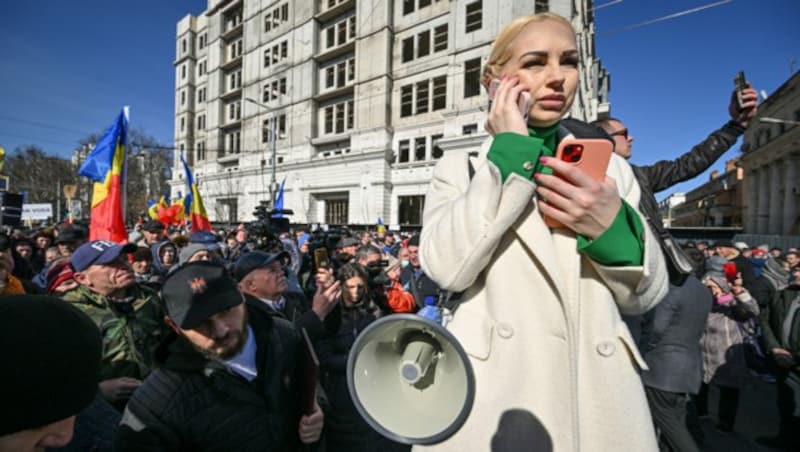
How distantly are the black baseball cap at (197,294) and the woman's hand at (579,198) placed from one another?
1.77 metres

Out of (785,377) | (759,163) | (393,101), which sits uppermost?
(393,101)

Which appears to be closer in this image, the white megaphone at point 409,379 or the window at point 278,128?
the white megaphone at point 409,379

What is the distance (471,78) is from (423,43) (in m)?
5.48

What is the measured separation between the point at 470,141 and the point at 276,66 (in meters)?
22.0

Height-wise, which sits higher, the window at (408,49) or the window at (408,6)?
the window at (408,6)

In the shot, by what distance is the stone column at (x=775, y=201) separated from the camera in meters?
30.1

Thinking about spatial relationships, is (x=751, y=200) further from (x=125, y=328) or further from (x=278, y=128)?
(x=125, y=328)

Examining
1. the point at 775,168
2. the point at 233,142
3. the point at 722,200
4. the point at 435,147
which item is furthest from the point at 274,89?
the point at 722,200

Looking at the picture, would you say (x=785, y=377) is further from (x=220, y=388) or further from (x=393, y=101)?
(x=393, y=101)

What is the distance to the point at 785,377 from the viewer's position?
3.90m

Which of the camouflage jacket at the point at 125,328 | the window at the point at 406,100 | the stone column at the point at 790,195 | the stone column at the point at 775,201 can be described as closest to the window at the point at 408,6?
the window at the point at 406,100

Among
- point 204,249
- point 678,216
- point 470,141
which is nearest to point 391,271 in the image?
point 204,249

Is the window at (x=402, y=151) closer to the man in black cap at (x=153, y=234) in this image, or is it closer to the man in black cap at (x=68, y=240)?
the man in black cap at (x=153, y=234)

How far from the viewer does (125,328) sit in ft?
9.87
